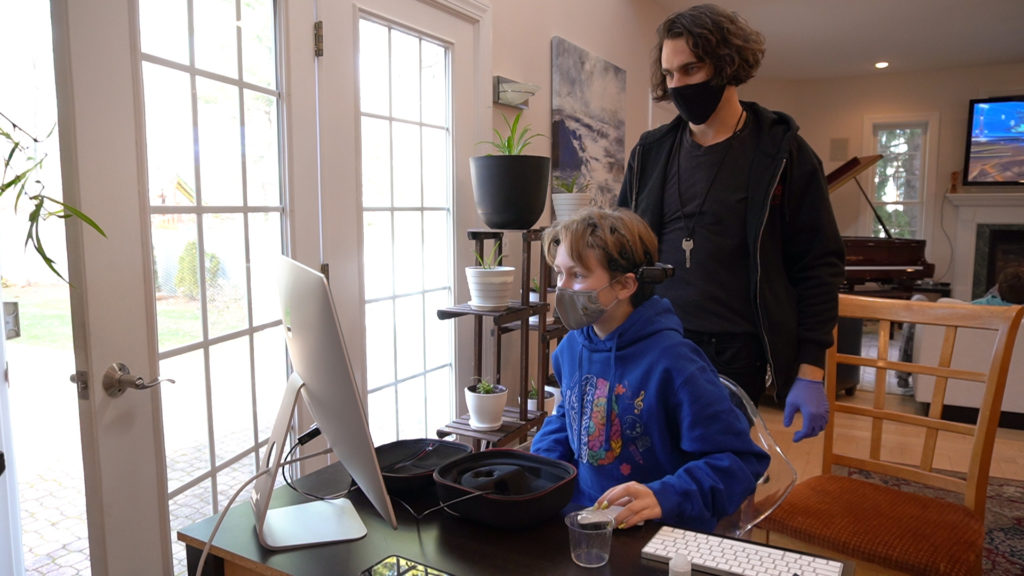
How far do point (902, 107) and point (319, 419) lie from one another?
883cm

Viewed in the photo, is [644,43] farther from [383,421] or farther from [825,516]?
[825,516]

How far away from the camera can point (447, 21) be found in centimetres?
267

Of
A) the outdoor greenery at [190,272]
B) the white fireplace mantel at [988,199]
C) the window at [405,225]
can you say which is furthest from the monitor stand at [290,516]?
the white fireplace mantel at [988,199]

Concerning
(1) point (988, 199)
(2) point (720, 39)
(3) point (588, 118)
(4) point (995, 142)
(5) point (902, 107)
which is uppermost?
(5) point (902, 107)

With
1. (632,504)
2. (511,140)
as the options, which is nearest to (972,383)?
(511,140)

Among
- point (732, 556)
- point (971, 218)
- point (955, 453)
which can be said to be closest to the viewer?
point (732, 556)

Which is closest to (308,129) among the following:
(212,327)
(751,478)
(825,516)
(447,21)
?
(212,327)

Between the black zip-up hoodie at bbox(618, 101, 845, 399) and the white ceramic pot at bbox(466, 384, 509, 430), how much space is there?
3.72 ft

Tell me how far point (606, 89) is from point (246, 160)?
276cm

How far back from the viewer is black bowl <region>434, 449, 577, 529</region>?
0.94 m

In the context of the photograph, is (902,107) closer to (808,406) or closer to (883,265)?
(883,265)

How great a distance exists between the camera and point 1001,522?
2.73 metres

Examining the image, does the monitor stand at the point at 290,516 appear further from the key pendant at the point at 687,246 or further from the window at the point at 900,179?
the window at the point at 900,179

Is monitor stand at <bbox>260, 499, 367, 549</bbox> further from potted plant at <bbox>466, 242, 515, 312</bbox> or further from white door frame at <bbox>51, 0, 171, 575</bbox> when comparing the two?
potted plant at <bbox>466, 242, 515, 312</bbox>
